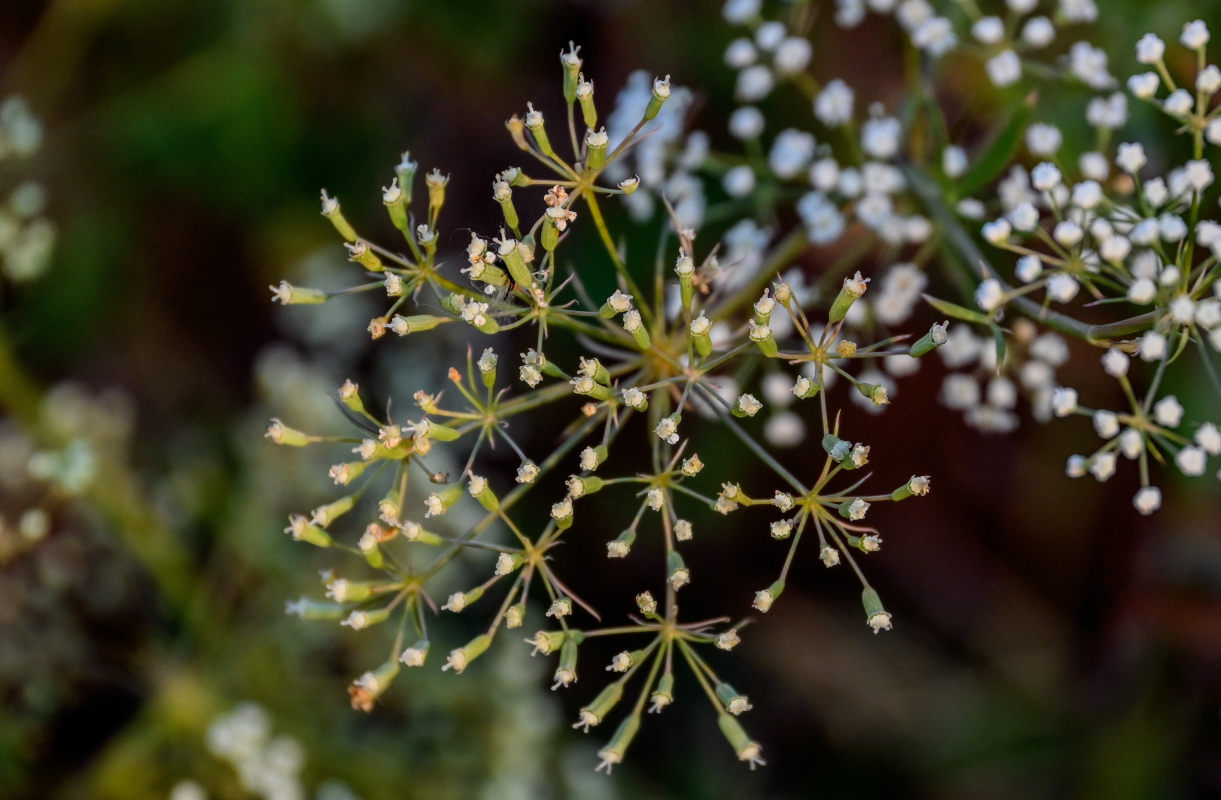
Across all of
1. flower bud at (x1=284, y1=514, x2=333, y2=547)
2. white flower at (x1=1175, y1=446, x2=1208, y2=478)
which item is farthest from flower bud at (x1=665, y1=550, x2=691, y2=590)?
white flower at (x1=1175, y1=446, x2=1208, y2=478)

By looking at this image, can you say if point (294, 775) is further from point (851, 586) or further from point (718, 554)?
point (851, 586)

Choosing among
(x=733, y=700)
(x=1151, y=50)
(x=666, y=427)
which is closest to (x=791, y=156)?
(x=1151, y=50)

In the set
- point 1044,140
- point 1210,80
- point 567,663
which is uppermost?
point 1210,80

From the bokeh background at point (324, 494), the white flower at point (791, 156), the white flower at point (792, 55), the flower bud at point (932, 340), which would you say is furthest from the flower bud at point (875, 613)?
the bokeh background at point (324, 494)

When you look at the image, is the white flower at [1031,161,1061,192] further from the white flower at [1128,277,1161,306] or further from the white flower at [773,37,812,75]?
the white flower at [773,37,812,75]

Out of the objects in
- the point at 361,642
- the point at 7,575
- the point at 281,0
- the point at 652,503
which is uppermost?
the point at 281,0

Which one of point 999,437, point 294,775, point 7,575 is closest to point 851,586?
point 999,437

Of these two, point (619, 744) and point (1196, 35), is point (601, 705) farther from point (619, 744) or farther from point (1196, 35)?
point (1196, 35)
